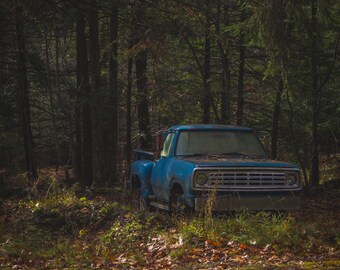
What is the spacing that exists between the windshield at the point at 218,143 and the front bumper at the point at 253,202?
148 cm

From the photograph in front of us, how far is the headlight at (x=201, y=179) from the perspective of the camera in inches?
350

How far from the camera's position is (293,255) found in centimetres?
665

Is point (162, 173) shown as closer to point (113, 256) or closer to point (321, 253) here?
point (113, 256)

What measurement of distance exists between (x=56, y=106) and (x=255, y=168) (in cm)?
1615

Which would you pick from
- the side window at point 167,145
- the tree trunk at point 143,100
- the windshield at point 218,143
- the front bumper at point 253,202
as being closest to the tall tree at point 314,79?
the windshield at point 218,143

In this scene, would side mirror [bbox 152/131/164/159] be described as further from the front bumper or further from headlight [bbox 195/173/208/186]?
the front bumper

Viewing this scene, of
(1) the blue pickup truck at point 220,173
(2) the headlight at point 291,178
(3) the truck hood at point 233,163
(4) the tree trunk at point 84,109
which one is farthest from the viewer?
(4) the tree trunk at point 84,109

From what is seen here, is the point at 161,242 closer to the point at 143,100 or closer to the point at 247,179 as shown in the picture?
the point at 247,179

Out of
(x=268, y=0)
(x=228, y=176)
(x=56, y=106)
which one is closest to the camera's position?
(x=228, y=176)

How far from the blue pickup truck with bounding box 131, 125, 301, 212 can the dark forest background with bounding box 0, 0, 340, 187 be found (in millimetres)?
2105

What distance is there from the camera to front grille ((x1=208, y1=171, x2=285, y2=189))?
8898 millimetres

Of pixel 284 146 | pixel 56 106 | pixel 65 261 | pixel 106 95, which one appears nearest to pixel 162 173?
pixel 65 261

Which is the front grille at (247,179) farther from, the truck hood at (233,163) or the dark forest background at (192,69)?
the dark forest background at (192,69)

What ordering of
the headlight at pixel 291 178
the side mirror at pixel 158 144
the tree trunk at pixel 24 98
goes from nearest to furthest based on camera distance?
the headlight at pixel 291 178 → the side mirror at pixel 158 144 → the tree trunk at pixel 24 98
